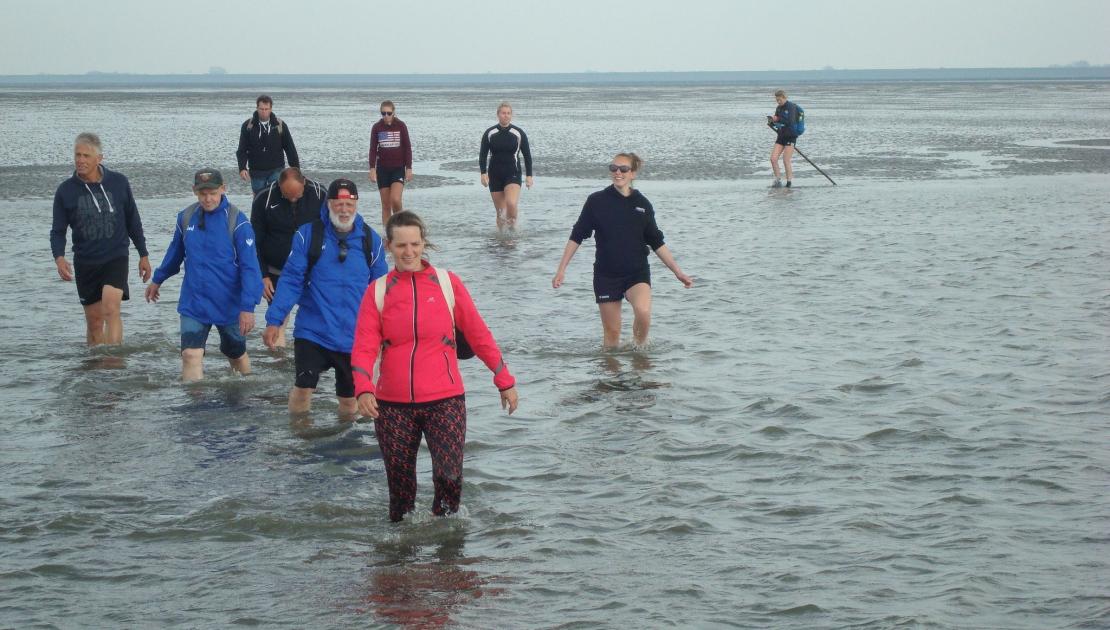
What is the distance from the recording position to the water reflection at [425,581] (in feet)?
18.5

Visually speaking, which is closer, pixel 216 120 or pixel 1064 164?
pixel 1064 164

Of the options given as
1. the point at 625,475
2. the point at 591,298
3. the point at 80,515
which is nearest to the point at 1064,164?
the point at 591,298

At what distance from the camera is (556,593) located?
5906mm

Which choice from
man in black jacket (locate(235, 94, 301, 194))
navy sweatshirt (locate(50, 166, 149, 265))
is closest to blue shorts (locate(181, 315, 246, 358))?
navy sweatshirt (locate(50, 166, 149, 265))

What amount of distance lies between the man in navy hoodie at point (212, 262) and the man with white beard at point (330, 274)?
992 mm

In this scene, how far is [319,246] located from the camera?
764cm

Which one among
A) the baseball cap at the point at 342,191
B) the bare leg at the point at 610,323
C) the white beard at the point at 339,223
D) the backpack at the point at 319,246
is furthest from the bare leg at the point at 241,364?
the bare leg at the point at 610,323

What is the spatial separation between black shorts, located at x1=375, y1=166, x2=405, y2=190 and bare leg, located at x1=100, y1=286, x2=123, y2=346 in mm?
7278

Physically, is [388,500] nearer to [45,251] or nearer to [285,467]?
[285,467]

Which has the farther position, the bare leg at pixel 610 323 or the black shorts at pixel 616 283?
the bare leg at pixel 610 323

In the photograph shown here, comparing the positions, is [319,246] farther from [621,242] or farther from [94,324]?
[94,324]

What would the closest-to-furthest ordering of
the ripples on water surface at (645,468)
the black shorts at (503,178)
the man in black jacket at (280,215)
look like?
1. the ripples on water surface at (645,468)
2. the man in black jacket at (280,215)
3. the black shorts at (503,178)

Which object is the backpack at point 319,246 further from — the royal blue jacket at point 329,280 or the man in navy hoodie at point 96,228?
the man in navy hoodie at point 96,228

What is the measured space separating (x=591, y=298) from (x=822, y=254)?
4.26m
